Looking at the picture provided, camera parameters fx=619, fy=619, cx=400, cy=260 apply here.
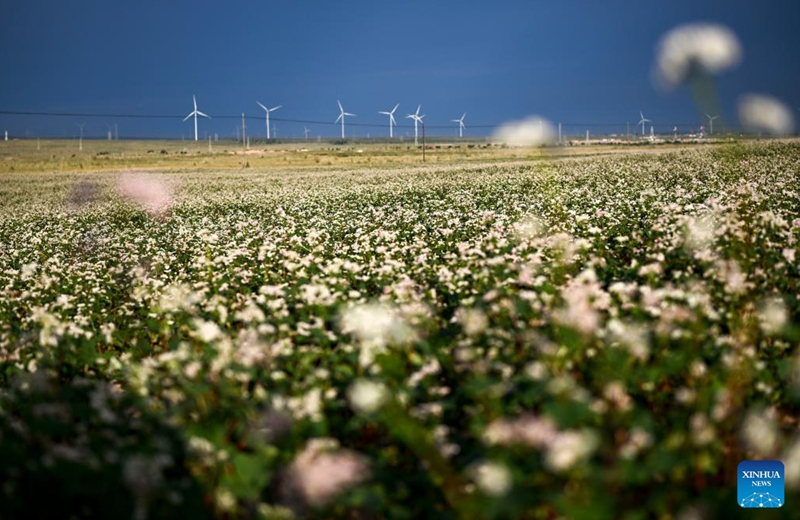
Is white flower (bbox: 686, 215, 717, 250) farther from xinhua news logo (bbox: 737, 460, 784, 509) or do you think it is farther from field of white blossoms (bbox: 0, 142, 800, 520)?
xinhua news logo (bbox: 737, 460, 784, 509)

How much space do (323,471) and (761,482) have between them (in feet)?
9.26

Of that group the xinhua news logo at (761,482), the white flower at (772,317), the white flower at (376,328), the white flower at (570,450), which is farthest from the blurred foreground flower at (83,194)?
the xinhua news logo at (761,482)

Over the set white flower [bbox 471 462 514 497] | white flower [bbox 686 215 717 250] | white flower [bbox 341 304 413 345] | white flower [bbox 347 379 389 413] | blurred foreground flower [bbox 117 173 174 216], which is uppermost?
blurred foreground flower [bbox 117 173 174 216]

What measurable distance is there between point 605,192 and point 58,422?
19475 mm

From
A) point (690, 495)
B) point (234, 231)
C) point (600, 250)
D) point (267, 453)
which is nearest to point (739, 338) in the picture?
point (690, 495)

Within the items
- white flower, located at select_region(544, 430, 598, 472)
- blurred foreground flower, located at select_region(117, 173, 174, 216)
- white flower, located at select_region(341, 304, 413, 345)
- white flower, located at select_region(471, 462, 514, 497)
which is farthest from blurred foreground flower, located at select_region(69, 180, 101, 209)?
white flower, located at select_region(544, 430, 598, 472)

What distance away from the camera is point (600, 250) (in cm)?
1013

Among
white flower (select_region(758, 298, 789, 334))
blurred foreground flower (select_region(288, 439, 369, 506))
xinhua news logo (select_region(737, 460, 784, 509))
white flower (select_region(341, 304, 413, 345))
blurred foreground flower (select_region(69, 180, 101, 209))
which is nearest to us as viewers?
blurred foreground flower (select_region(288, 439, 369, 506))

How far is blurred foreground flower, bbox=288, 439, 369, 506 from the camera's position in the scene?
3.69 metres

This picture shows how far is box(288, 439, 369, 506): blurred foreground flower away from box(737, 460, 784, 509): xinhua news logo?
236 cm

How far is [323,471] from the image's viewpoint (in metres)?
3.76

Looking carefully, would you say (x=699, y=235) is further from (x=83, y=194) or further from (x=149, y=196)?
(x=83, y=194)

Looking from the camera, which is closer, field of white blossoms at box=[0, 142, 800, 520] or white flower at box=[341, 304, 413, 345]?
field of white blossoms at box=[0, 142, 800, 520]

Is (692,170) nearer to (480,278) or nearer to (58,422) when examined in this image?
(480,278)
